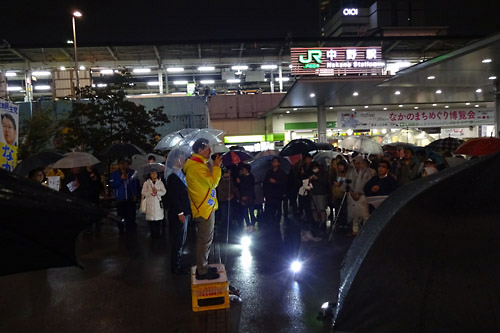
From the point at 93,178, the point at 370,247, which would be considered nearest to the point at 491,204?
the point at 370,247

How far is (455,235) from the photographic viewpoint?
163 cm

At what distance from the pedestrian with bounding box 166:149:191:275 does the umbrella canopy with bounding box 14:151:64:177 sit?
3486 millimetres

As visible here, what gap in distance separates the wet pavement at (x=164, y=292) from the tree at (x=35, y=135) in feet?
25.6

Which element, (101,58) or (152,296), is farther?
(101,58)

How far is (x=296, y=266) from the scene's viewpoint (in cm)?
668

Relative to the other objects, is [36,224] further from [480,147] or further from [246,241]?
[480,147]

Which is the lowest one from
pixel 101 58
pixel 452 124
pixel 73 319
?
pixel 73 319

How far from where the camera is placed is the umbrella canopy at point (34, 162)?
782 cm

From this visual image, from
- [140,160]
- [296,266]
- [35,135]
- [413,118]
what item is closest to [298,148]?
[296,266]

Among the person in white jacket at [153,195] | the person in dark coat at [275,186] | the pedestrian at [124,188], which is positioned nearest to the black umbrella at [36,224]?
the person in white jacket at [153,195]

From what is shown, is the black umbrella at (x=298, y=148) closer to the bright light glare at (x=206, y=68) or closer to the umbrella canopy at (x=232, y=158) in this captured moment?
the umbrella canopy at (x=232, y=158)

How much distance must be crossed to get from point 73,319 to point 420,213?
4.85 metres

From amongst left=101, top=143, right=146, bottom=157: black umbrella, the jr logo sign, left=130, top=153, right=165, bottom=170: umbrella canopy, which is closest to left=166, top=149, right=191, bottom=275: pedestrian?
left=101, top=143, right=146, bottom=157: black umbrella

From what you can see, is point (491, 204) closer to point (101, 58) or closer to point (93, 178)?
point (93, 178)
